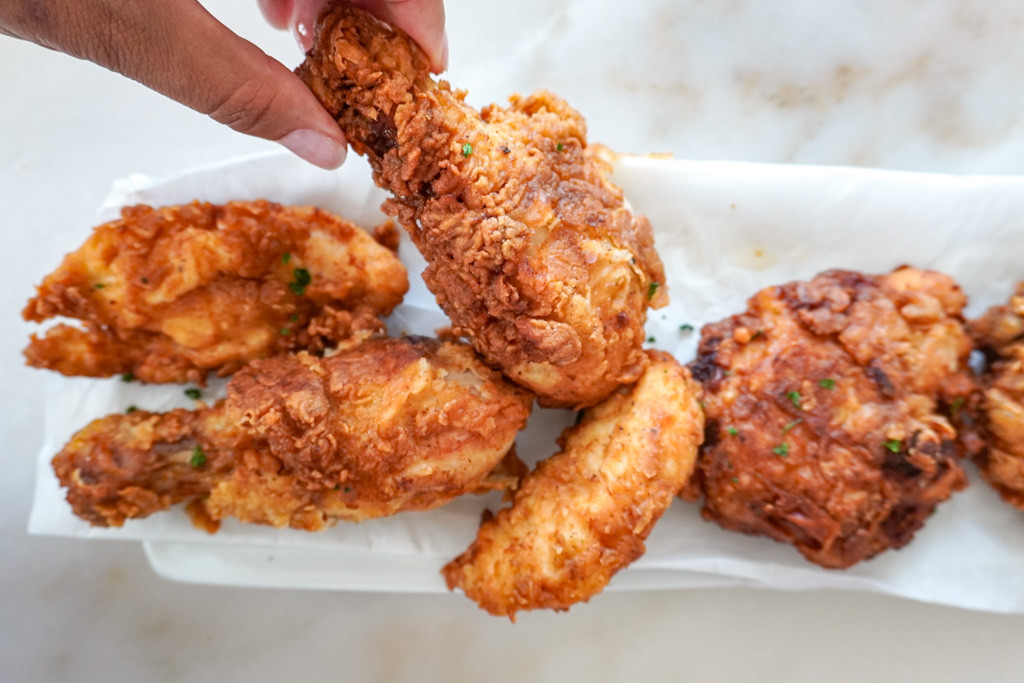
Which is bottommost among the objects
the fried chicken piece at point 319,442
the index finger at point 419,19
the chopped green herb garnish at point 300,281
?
the fried chicken piece at point 319,442

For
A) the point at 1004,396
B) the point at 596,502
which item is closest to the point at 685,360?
the point at 596,502

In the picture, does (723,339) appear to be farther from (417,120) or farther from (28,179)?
(28,179)

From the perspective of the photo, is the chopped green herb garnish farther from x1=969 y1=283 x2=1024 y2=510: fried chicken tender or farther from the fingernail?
x1=969 y1=283 x2=1024 y2=510: fried chicken tender

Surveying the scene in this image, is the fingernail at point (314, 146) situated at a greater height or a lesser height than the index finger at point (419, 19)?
lesser

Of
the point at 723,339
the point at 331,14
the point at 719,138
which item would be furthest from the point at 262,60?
the point at 719,138

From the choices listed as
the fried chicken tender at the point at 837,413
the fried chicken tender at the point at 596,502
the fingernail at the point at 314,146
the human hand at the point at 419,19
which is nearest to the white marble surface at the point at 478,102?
the fried chicken tender at the point at 837,413

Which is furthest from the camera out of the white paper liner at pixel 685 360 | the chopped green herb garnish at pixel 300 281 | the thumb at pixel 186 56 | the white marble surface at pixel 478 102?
the white marble surface at pixel 478 102

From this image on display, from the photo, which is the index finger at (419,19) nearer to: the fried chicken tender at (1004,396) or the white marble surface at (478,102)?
the white marble surface at (478,102)

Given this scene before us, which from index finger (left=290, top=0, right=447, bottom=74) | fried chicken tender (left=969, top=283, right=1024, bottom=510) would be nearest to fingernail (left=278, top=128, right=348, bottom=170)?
index finger (left=290, top=0, right=447, bottom=74)

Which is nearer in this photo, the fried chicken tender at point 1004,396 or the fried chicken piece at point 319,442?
the fried chicken piece at point 319,442
